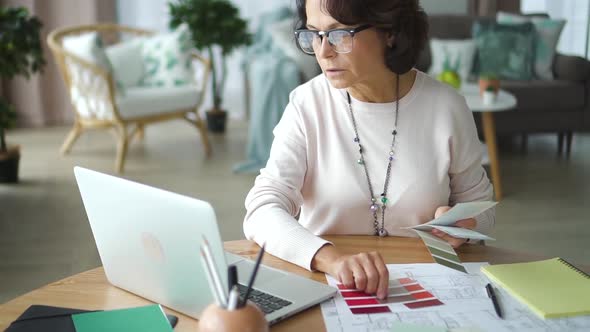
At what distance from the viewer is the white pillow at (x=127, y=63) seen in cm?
485

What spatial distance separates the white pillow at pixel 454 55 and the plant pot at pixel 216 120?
5.57 ft

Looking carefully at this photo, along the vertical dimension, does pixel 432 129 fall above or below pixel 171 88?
above

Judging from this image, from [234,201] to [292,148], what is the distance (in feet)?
7.67

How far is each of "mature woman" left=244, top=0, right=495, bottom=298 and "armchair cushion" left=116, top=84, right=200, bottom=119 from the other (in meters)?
3.13

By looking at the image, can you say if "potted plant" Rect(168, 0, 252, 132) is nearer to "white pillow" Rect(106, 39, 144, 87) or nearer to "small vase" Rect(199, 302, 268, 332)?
"white pillow" Rect(106, 39, 144, 87)

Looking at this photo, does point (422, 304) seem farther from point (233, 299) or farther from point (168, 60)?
point (168, 60)

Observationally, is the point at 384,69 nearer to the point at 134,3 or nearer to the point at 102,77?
the point at 102,77

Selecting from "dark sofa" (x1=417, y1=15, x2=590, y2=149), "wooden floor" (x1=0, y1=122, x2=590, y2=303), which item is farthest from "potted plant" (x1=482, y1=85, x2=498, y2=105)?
"dark sofa" (x1=417, y1=15, x2=590, y2=149)

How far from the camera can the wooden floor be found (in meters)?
3.02

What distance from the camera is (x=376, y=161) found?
148cm

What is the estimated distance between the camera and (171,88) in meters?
4.84

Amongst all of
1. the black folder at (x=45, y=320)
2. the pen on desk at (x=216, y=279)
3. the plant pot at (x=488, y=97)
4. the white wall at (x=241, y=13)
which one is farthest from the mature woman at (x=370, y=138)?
the white wall at (x=241, y=13)

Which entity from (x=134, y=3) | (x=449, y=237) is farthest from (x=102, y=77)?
(x=449, y=237)

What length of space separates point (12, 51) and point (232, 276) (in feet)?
12.2
